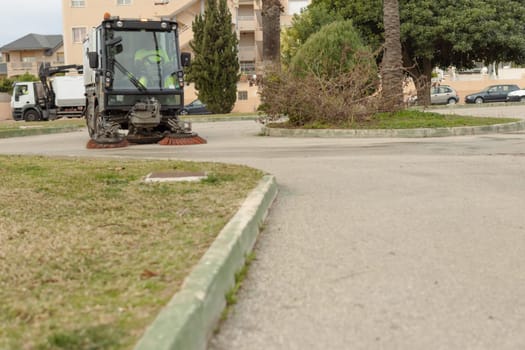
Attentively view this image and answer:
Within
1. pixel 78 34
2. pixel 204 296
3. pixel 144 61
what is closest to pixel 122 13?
pixel 78 34

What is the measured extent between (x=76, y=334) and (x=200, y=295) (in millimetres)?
645

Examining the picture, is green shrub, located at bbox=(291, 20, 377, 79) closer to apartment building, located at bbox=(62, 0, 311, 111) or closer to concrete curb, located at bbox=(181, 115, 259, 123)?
concrete curb, located at bbox=(181, 115, 259, 123)

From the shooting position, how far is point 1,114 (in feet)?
179

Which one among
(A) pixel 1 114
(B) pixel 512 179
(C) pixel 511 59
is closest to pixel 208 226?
(B) pixel 512 179

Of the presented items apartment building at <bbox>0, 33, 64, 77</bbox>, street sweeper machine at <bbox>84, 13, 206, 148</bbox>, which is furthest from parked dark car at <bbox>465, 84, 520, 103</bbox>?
apartment building at <bbox>0, 33, 64, 77</bbox>

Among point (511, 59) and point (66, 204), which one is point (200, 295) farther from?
point (511, 59)

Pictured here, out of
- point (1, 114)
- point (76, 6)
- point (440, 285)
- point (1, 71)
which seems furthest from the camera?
point (1, 71)

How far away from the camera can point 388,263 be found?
526 cm

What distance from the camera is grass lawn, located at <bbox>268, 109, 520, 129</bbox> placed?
1903 centimetres

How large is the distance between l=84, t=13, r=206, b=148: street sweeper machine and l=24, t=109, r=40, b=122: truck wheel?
27522 mm

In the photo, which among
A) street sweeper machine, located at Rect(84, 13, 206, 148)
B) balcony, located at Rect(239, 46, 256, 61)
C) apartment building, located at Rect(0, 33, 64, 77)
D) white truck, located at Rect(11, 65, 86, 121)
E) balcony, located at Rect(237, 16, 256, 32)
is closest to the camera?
street sweeper machine, located at Rect(84, 13, 206, 148)

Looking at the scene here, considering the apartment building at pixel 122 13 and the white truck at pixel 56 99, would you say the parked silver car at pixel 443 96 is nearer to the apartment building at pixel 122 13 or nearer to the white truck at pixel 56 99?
the apartment building at pixel 122 13

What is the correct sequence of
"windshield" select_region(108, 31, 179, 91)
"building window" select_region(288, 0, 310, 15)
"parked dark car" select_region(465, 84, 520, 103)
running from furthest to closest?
"building window" select_region(288, 0, 310, 15), "parked dark car" select_region(465, 84, 520, 103), "windshield" select_region(108, 31, 179, 91)

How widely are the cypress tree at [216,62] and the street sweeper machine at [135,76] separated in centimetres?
2623
